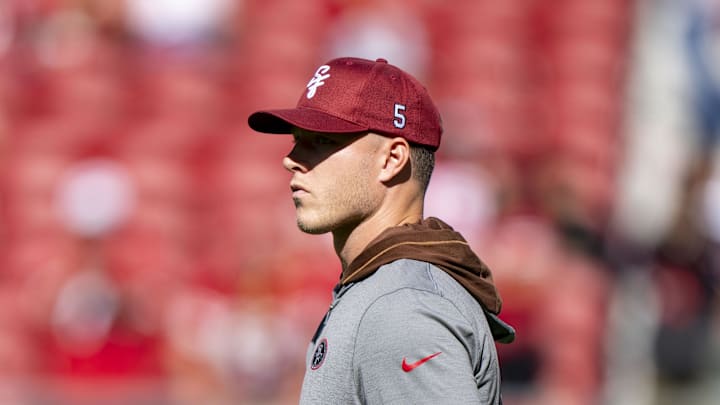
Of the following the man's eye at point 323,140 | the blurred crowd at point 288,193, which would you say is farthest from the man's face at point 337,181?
the blurred crowd at point 288,193

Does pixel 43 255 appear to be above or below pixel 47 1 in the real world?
below

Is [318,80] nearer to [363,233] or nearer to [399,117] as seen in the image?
[399,117]

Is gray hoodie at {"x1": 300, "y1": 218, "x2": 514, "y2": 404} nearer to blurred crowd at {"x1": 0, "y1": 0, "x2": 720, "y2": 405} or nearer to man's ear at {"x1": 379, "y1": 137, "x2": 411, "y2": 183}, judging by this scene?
man's ear at {"x1": 379, "y1": 137, "x2": 411, "y2": 183}

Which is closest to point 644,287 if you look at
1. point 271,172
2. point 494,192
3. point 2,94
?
point 494,192

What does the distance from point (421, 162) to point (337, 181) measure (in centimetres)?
18

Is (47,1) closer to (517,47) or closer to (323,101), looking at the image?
(517,47)

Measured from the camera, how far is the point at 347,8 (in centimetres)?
950

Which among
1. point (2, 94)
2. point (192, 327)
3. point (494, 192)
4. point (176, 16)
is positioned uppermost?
point (176, 16)

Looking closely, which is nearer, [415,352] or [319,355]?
[415,352]

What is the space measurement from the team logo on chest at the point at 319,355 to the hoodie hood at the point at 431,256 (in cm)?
15

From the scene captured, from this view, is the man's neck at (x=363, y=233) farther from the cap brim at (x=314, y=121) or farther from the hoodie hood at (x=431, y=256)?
the cap brim at (x=314, y=121)

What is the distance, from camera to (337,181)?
2273mm

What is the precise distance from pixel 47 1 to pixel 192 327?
3.74 meters

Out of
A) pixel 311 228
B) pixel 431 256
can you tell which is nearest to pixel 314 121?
pixel 311 228
